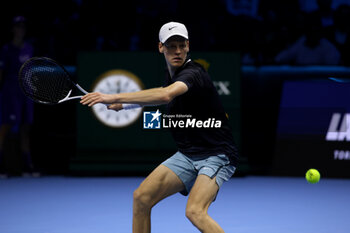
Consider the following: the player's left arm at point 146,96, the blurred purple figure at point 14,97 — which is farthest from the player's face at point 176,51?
the blurred purple figure at point 14,97

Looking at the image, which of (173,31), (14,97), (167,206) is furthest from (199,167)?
(14,97)

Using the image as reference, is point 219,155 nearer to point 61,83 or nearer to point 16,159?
point 61,83

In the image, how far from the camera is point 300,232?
549cm

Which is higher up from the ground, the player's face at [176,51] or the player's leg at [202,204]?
A: the player's face at [176,51]

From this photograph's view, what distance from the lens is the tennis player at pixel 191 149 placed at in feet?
12.6

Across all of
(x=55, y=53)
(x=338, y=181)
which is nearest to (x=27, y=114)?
(x=55, y=53)

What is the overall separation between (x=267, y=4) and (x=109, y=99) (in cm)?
796

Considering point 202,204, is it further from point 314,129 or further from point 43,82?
point 314,129

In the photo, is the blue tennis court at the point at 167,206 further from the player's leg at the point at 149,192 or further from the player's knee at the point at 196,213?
the player's knee at the point at 196,213

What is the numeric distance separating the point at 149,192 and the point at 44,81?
1063 mm

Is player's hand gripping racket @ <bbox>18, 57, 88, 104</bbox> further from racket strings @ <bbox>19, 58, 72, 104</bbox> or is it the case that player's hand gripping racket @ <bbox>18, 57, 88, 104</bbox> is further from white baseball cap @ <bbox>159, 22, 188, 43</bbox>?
white baseball cap @ <bbox>159, 22, 188, 43</bbox>

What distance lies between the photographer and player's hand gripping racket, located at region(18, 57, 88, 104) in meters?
4.14

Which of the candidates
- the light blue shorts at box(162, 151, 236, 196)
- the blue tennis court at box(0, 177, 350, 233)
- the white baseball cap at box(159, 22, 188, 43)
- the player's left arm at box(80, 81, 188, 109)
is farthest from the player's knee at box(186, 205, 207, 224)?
the blue tennis court at box(0, 177, 350, 233)

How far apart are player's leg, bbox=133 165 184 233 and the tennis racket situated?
0.78m
